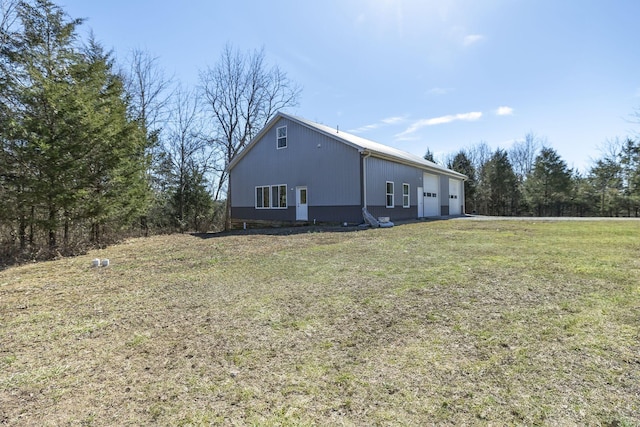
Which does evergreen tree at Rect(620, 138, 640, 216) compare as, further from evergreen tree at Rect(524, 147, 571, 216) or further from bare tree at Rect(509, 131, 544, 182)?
bare tree at Rect(509, 131, 544, 182)

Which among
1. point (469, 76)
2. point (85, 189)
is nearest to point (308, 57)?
point (469, 76)

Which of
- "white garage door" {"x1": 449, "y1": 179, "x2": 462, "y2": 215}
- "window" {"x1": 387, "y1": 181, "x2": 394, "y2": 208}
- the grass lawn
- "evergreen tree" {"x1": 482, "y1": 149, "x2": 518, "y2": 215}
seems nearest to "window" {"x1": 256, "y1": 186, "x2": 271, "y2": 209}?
"window" {"x1": 387, "y1": 181, "x2": 394, "y2": 208}

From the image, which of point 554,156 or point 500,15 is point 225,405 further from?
point 554,156

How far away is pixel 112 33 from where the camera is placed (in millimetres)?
14547

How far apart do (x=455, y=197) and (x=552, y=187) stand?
548 inches

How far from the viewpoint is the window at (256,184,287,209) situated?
17.3 meters

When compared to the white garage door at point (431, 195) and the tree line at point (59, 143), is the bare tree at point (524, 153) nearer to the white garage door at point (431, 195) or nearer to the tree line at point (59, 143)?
the white garage door at point (431, 195)

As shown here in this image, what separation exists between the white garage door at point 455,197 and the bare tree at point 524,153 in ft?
62.7

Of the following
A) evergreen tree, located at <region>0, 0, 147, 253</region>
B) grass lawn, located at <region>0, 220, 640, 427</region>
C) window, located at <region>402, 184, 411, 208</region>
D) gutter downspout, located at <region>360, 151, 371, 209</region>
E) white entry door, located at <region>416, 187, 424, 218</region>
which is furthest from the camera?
white entry door, located at <region>416, 187, 424, 218</region>

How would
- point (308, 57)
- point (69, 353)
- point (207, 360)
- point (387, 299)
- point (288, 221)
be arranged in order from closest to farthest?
point (207, 360)
point (69, 353)
point (387, 299)
point (308, 57)
point (288, 221)

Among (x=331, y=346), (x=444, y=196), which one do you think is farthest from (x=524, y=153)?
(x=331, y=346)

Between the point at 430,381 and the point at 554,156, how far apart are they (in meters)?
36.5

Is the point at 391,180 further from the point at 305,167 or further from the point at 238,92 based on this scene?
the point at 238,92

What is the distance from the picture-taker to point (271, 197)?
1777 cm
